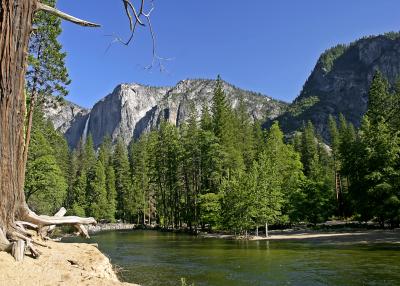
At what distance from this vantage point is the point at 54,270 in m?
7.67

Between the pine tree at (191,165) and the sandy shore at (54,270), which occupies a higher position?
the pine tree at (191,165)

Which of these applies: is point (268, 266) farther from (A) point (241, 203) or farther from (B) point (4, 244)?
(A) point (241, 203)

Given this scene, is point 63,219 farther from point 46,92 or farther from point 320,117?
point 320,117

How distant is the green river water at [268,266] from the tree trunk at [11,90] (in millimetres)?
10710

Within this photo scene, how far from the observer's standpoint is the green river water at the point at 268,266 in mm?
18672

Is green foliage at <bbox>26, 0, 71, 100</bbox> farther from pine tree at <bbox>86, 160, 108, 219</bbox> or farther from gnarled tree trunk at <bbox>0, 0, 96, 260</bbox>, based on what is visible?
pine tree at <bbox>86, 160, 108, 219</bbox>

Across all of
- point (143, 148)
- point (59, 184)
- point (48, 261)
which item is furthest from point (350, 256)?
point (143, 148)

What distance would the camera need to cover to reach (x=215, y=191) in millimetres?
59875

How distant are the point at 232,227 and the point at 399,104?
26.3m

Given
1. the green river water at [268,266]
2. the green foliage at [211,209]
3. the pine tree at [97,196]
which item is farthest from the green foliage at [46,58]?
the pine tree at [97,196]

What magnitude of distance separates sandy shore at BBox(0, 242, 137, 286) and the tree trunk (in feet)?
2.36

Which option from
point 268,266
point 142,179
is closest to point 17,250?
point 268,266

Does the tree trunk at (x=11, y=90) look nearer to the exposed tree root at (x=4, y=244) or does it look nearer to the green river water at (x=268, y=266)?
the exposed tree root at (x=4, y=244)

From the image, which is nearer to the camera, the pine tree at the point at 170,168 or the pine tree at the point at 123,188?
the pine tree at the point at 170,168
